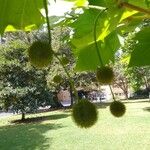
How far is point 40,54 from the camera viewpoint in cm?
85

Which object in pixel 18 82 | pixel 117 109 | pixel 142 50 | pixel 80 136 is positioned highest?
pixel 18 82

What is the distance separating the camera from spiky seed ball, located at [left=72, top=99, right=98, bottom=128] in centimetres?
95

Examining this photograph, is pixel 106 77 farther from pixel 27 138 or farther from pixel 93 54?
pixel 27 138

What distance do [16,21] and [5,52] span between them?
19743 millimetres

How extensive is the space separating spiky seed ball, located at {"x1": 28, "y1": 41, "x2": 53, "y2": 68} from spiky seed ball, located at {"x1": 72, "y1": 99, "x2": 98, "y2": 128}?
0.49 feet

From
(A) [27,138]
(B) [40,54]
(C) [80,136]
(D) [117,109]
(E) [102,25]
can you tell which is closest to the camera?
(B) [40,54]

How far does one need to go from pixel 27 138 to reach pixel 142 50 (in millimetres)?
13935

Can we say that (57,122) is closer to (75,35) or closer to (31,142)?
(31,142)

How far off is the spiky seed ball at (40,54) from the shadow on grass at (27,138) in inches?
465

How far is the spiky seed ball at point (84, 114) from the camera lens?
0.95 metres

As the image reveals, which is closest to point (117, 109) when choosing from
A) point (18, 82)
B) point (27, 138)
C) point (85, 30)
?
point (85, 30)

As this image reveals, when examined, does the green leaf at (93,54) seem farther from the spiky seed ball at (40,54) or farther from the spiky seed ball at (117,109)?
the spiky seed ball at (40,54)

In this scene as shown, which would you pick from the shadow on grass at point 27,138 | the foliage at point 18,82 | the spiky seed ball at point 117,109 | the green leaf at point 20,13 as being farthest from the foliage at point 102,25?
the foliage at point 18,82

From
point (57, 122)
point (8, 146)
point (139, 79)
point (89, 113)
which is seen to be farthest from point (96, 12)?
point (139, 79)
